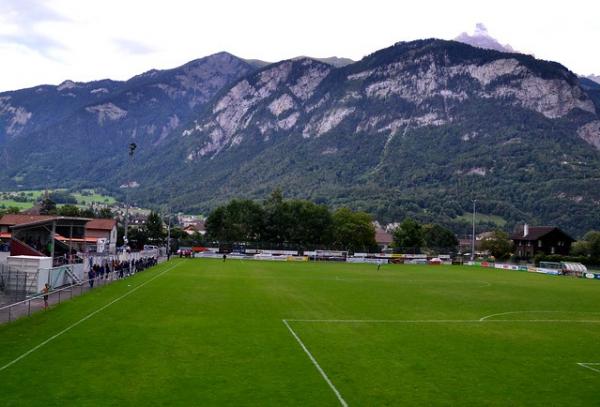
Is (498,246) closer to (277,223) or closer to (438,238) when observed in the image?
(438,238)

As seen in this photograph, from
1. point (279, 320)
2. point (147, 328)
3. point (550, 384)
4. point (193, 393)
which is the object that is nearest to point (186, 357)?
point (193, 393)

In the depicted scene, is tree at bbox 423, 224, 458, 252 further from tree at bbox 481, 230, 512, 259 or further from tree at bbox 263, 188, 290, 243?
tree at bbox 263, 188, 290, 243

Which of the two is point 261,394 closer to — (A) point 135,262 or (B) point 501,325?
(B) point 501,325

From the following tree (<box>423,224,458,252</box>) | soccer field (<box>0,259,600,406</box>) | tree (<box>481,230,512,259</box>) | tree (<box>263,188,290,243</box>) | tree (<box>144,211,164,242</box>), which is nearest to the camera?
soccer field (<box>0,259,600,406</box>)

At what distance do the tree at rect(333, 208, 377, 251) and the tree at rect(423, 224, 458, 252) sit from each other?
101ft

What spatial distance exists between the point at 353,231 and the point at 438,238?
40.6 meters

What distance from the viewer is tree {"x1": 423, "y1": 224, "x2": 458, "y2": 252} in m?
165

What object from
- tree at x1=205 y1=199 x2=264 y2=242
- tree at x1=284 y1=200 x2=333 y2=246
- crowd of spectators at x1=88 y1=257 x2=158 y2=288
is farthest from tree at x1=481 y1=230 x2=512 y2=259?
crowd of spectators at x1=88 y1=257 x2=158 y2=288

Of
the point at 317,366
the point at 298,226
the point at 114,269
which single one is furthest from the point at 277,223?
the point at 317,366

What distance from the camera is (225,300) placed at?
3769 cm

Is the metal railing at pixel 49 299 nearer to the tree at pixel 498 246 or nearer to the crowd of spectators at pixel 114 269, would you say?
the crowd of spectators at pixel 114 269

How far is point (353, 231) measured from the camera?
137 metres

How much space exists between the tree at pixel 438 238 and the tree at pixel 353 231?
30688 millimetres

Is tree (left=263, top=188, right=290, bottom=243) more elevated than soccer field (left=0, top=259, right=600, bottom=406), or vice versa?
tree (left=263, top=188, right=290, bottom=243)
